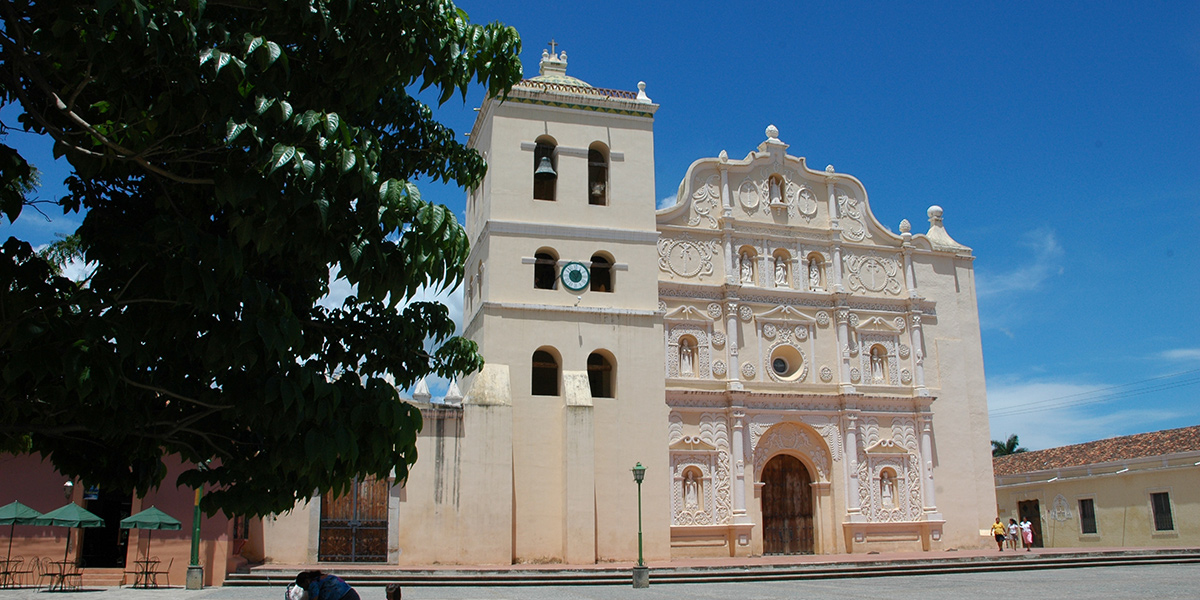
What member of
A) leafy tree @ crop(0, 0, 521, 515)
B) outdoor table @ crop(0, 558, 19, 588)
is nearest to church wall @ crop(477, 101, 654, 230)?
outdoor table @ crop(0, 558, 19, 588)

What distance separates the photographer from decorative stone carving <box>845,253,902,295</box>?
81.0 feet

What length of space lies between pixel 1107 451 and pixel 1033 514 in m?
2.99

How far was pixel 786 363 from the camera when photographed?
23.9m

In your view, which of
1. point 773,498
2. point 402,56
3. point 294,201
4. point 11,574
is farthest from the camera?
point 773,498

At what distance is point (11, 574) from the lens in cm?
1642

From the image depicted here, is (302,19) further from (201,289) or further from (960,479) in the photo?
(960,479)

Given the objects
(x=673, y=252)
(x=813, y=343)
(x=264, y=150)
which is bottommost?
(x=264, y=150)

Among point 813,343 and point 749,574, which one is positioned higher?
point 813,343

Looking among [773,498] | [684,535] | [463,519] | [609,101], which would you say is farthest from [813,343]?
[463,519]

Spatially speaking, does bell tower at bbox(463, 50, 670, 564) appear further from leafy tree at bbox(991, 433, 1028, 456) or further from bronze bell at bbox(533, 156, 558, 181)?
leafy tree at bbox(991, 433, 1028, 456)

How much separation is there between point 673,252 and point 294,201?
1921 centimetres

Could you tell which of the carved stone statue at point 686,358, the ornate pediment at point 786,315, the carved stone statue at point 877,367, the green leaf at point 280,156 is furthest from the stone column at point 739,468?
the green leaf at point 280,156

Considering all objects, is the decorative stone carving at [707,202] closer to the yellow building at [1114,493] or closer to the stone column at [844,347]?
the stone column at [844,347]

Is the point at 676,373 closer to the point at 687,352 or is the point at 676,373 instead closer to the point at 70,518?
the point at 687,352
